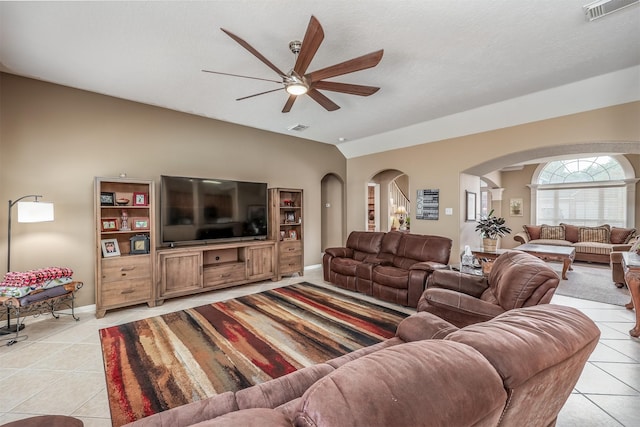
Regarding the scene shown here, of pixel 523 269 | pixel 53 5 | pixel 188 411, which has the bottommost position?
pixel 188 411

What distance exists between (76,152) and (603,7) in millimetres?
5802

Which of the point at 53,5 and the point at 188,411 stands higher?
the point at 53,5

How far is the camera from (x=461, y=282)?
2869 millimetres

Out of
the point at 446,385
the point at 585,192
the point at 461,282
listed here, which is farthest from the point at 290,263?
the point at 585,192

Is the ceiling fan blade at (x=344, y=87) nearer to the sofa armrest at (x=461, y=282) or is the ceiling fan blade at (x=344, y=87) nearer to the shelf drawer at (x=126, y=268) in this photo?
the sofa armrest at (x=461, y=282)

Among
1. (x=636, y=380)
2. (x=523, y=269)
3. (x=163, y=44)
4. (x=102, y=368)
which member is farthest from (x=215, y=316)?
(x=636, y=380)

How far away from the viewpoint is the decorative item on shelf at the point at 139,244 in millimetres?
3762

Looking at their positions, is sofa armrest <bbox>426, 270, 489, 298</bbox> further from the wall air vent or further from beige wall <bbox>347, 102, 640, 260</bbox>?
the wall air vent

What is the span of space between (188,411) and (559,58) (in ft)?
14.1

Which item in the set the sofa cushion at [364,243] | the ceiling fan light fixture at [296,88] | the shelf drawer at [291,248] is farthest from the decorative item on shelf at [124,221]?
the sofa cushion at [364,243]

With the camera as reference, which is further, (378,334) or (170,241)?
(170,241)

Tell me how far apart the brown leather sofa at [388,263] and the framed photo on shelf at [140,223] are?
2957 millimetres

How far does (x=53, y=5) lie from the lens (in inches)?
83.6

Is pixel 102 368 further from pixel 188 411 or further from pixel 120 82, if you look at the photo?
pixel 120 82
